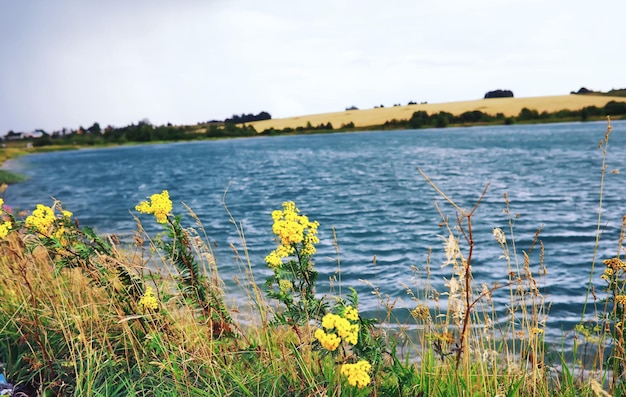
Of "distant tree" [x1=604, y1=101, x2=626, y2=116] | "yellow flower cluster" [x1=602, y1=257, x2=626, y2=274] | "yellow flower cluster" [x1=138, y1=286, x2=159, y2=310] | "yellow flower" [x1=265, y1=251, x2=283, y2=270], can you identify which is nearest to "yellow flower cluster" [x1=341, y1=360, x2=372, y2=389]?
"yellow flower" [x1=265, y1=251, x2=283, y2=270]

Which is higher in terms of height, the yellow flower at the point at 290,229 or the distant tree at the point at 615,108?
the distant tree at the point at 615,108

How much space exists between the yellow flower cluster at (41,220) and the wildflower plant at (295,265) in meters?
2.01

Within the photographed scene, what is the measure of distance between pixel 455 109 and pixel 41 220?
Answer: 117790 mm

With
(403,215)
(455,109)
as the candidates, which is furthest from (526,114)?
(403,215)

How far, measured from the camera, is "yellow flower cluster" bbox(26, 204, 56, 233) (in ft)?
12.8

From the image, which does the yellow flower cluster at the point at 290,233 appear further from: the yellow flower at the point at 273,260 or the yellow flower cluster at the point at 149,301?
the yellow flower cluster at the point at 149,301

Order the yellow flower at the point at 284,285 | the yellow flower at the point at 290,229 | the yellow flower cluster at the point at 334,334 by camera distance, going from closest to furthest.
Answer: the yellow flower cluster at the point at 334,334, the yellow flower at the point at 290,229, the yellow flower at the point at 284,285

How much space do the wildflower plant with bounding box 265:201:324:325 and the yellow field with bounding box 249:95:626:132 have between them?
90192 mm

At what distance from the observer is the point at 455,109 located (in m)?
114

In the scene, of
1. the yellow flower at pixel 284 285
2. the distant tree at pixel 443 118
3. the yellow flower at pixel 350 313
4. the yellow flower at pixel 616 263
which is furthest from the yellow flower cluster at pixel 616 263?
the distant tree at pixel 443 118

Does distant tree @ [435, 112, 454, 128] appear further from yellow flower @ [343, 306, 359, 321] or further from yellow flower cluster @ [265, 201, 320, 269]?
yellow flower @ [343, 306, 359, 321]

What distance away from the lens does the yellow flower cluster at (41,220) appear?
12.8 feet

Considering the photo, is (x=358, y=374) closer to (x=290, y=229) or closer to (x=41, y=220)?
(x=290, y=229)

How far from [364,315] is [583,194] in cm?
1741
